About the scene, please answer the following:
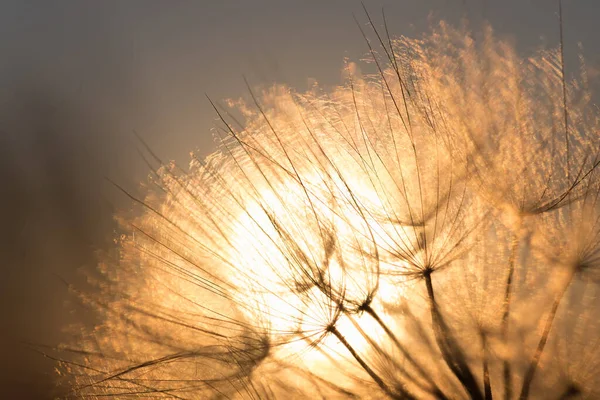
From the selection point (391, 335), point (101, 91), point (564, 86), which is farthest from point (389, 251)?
point (101, 91)

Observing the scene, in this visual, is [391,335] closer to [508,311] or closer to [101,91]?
[508,311]

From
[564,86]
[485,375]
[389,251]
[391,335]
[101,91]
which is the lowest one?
[485,375]

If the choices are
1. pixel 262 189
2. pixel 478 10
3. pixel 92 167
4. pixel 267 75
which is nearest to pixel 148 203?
pixel 92 167

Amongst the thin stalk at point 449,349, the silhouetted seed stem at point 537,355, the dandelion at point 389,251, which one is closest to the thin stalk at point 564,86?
the dandelion at point 389,251

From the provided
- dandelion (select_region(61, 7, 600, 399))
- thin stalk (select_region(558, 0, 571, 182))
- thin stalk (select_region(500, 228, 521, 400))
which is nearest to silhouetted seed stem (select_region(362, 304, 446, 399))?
dandelion (select_region(61, 7, 600, 399))

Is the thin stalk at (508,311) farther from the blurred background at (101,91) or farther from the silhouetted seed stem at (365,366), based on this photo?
the blurred background at (101,91)

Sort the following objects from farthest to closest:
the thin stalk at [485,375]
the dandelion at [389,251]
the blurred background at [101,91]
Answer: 1. the blurred background at [101,91]
2. the dandelion at [389,251]
3. the thin stalk at [485,375]

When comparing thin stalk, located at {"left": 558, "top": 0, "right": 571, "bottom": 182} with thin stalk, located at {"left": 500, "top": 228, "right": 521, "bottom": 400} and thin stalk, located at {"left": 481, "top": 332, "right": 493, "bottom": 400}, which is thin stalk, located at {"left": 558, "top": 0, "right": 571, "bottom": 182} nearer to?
A: thin stalk, located at {"left": 500, "top": 228, "right": 521, "bottom": 400}
